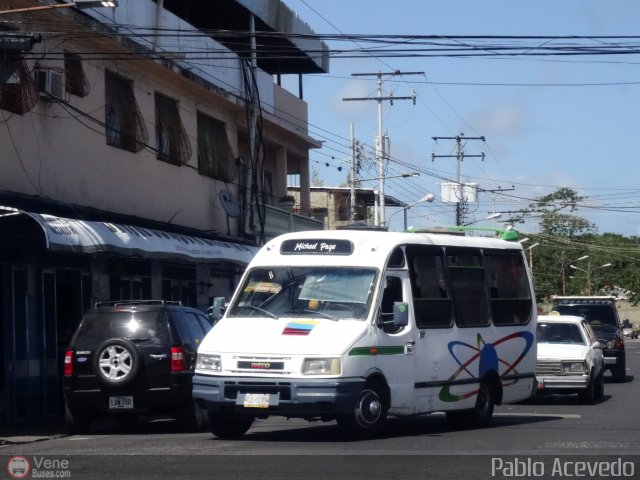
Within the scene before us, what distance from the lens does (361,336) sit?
14.1m

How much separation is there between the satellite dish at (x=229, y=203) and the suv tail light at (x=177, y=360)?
1340 cm

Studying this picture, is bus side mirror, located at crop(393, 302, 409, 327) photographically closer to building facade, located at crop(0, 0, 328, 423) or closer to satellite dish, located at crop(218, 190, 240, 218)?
building facade, located at crop(0, 0, 328, 423)

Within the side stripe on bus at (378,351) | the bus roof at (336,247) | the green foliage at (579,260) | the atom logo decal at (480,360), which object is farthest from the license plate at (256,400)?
the green foliage at (579,260)

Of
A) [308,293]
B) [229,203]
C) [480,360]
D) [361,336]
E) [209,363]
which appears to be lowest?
[480,360]

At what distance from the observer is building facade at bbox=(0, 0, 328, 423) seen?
19516 mm

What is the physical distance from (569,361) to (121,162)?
10.1 m

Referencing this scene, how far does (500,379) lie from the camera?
17250mm

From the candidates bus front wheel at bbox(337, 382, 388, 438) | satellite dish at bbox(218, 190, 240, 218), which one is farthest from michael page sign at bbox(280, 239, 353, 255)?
satellite dish at bbox(218, 190, 240, 218)

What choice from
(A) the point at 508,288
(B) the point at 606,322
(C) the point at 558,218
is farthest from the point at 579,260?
(A) the point at 508,288

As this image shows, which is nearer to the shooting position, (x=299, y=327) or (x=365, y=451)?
(x=365, y=451)

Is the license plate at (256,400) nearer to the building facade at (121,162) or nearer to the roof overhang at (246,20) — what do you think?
the building facade at (121,162)
